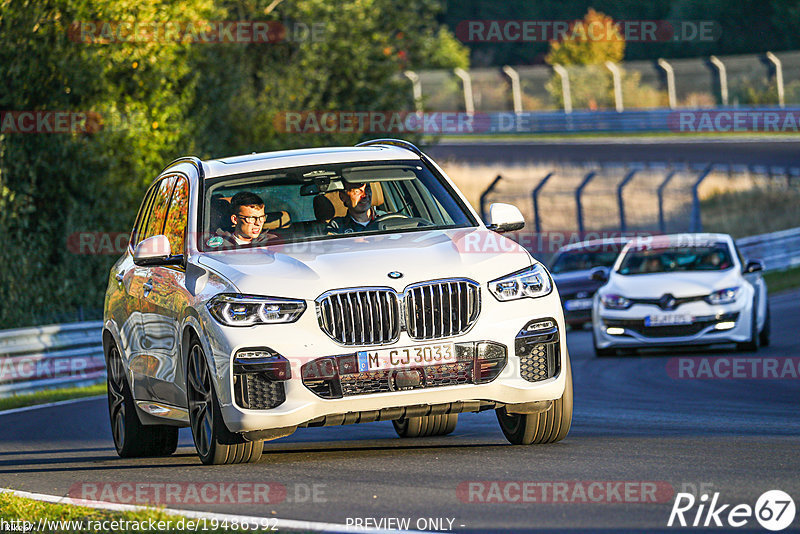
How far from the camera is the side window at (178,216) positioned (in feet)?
31.9

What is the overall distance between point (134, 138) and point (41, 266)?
3.03m


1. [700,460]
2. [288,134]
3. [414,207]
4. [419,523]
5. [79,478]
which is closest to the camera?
[419,523]

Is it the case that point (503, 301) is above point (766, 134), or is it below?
above

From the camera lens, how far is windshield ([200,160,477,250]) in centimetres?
945

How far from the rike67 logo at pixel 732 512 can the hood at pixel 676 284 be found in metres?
11.2

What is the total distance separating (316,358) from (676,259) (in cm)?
1161

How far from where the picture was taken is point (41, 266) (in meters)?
25.0

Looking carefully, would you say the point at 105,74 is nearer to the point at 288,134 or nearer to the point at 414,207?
the point at 288,134

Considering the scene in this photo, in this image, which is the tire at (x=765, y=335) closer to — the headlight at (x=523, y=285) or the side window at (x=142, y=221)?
the side window at (x=142, y=221)

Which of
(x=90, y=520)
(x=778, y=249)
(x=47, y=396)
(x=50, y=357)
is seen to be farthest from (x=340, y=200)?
(x=778, y=249)

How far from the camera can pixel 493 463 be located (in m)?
8.41

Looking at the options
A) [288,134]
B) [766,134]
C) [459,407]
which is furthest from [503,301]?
[766,134]

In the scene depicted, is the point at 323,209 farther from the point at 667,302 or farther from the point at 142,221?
the point at 667,302

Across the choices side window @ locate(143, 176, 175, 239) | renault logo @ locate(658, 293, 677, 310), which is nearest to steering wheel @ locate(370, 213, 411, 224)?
side window @ locate(143, 176, 175, 239)
